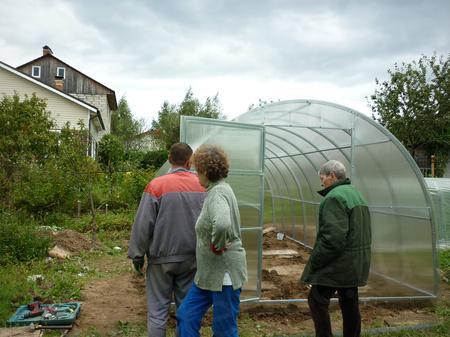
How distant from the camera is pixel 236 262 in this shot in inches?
123

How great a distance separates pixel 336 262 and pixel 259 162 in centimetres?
212

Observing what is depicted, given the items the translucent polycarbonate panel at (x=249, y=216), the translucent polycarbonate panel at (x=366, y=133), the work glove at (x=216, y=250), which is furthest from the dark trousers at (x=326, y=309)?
the translucent polycarbonate panel at (x=366, y=133)

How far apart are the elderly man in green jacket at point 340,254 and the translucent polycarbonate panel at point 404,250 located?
8.76ft

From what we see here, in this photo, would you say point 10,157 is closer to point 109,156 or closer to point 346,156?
point 346,156

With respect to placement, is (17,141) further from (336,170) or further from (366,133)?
(336,170)

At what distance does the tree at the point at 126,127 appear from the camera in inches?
1458

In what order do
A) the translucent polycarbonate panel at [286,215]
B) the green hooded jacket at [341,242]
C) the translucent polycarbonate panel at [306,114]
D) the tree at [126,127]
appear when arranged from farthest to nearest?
1. the tree at [126,127]
2. the translucent polycarbonate panel at [286,215]
3. the translucent polycarbonate panel at [306,114]
4. the green hooded jacket at [341,242]

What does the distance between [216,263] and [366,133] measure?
427 cm

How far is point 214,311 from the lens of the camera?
3096mm

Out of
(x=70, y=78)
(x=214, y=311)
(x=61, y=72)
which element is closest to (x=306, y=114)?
(x=214, y=311)

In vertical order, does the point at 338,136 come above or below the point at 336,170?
above

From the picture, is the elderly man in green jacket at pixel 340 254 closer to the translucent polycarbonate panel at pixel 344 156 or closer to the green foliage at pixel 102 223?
the translucent polycarbonate panel at pixel 344 156

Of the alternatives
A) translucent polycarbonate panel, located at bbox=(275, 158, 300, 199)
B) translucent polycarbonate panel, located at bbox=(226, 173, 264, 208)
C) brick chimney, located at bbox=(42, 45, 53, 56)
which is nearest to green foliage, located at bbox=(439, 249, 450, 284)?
translucent polycarbonate panel, located at bbox=(275, 158, 300, 199)

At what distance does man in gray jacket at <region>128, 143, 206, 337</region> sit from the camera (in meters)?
3.45
